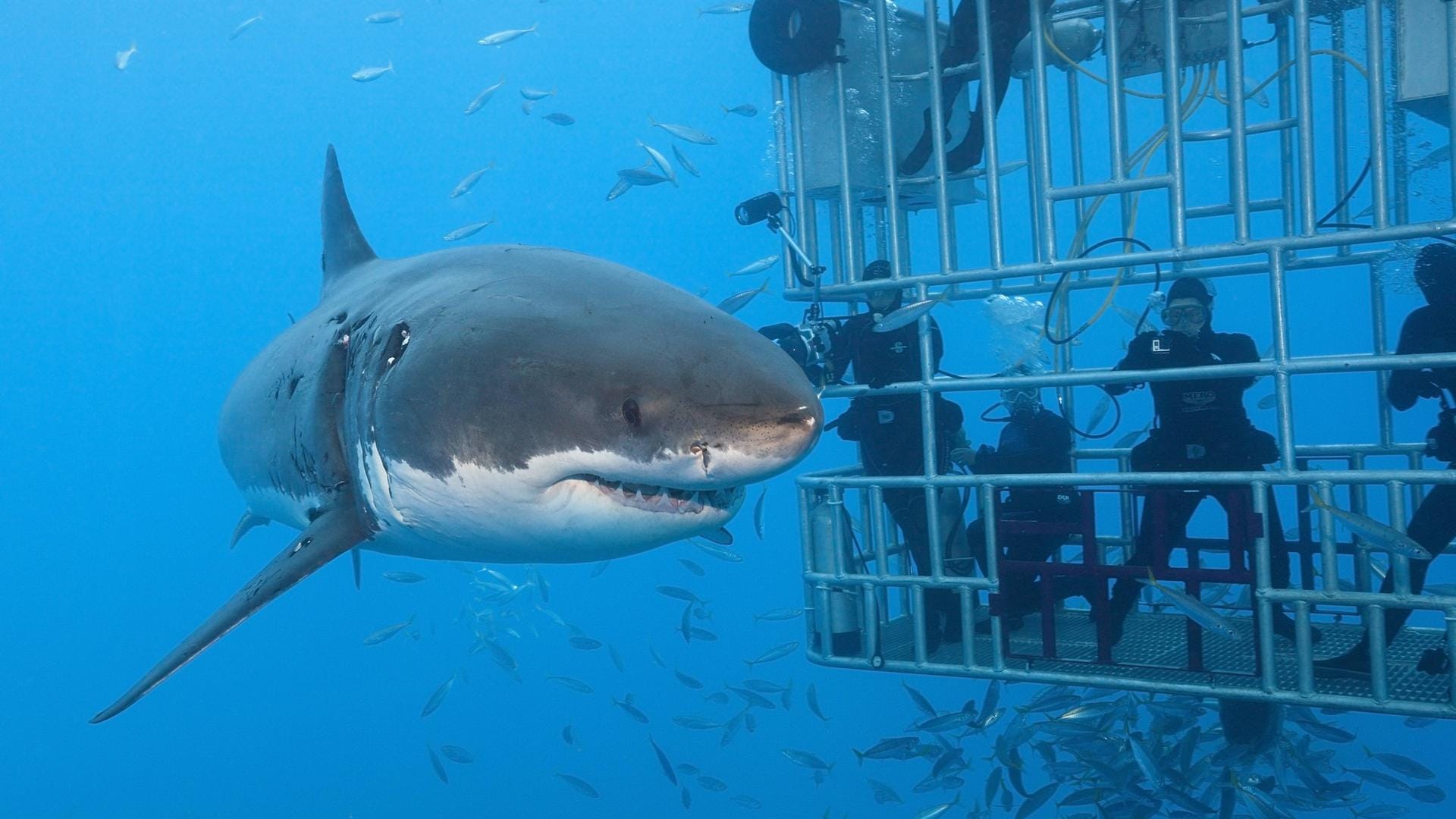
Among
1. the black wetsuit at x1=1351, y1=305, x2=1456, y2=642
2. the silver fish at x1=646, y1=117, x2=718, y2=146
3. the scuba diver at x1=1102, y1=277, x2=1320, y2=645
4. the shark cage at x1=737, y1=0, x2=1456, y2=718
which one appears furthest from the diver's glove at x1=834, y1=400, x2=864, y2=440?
the silver fish at x1=646, y1=117, x2=718, y2=146

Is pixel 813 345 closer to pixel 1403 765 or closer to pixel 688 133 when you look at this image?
pixel 1403 765

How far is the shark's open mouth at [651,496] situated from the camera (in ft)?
6.77

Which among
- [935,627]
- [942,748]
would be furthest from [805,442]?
[942,748]

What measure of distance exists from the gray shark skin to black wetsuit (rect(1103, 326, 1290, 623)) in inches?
130

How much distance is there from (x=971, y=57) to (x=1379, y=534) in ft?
11.1

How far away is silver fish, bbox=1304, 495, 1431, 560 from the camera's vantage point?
352 cm

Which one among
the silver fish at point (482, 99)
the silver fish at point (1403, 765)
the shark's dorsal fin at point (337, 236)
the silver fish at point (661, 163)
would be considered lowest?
the silver fish at point (1403, 765)

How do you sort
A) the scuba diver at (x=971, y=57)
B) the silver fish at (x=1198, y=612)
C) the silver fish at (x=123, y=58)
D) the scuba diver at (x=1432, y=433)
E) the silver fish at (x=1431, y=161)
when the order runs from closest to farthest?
the silver fish at (x=1198, y=612) < the scuba diver at (x=1432, y=433) < the scuba diver at (x=971, y=57) < the silver fish at (x=1431, y=161) < the silver fish at (x=123, y=58)

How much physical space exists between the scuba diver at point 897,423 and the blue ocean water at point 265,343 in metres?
3.16

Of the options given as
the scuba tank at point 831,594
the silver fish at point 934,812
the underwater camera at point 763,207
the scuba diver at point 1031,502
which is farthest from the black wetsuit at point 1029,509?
the underwater camera at point 763,207

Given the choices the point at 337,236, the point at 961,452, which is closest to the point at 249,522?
the point at 337,236

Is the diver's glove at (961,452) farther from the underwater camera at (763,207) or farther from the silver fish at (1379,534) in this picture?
the silver fish at (1379,534)

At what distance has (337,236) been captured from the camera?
4.66 metres

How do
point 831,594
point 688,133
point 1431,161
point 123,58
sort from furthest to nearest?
point 123,58, point 688,133, point 1431,161, point 831,594
